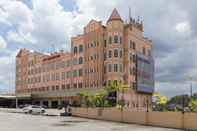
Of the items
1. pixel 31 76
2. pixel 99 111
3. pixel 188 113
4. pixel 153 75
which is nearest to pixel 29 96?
pixel 31 76

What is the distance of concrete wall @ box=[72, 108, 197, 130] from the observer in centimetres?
3812

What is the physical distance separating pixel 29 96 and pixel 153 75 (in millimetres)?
37310

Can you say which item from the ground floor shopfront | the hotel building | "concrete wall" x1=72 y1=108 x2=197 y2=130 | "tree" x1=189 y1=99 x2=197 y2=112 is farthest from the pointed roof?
"tree" x1=189 y1=99 x2=197 y2=112

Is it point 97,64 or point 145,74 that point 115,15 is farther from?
point 145,74

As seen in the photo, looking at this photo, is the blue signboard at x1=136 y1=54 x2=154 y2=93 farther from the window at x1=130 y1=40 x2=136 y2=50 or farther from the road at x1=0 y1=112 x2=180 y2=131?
the road at x1=0 y1=112 x2=180 y2=131

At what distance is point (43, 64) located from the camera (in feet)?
360

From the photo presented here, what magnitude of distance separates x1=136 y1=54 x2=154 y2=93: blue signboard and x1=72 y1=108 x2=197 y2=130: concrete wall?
94.7 ft

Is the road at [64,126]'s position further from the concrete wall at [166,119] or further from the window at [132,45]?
the window at [132,45]

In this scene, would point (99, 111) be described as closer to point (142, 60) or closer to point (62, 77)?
point (142, 60)

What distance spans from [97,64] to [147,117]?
136 ft

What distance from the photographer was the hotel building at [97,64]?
8156 centimetres

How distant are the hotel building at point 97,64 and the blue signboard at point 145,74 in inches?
20.2

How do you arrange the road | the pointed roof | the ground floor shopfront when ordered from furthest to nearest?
1. the ground floor shopfront
2. the pointed roof
3. the road

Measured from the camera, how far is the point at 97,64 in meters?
84.8
